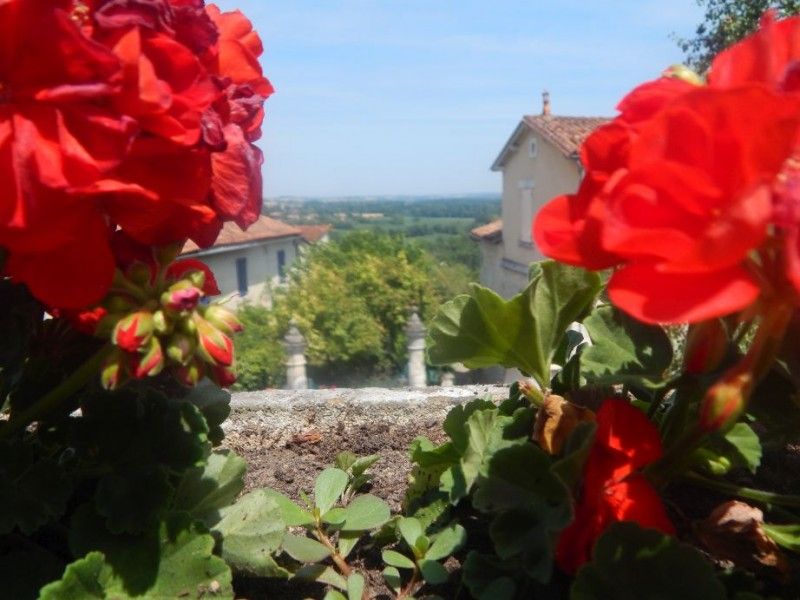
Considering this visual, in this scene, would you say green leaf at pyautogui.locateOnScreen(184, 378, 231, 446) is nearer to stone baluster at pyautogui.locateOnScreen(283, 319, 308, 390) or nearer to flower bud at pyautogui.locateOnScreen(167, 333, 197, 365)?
flower bud at pyautogui.locateOnScreen(167, 333, 197, 365)

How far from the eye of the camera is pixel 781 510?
0.64 meters

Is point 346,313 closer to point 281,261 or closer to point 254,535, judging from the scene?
point 281,261

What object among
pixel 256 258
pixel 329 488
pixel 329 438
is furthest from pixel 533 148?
pixel 329 488

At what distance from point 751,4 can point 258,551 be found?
11.0 metres

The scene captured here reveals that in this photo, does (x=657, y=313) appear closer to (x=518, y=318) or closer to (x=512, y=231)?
(x=518, y=318)

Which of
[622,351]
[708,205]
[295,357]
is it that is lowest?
[295,357]

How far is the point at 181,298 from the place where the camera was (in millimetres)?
483

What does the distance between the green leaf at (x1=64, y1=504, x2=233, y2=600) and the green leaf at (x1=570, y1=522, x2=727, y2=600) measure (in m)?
0.26

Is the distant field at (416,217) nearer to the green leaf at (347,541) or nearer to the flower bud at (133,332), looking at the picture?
the green leaf at (347,541)

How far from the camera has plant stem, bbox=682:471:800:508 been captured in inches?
23.6

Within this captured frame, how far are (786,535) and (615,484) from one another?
0.14 m

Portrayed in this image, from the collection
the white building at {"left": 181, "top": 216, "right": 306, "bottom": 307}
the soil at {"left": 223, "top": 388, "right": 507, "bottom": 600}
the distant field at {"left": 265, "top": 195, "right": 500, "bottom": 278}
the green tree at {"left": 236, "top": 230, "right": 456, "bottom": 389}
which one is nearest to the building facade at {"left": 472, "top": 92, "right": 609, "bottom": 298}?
the green tree at {"left": 236, "top": 230, "right": 456, "bottom": 389}

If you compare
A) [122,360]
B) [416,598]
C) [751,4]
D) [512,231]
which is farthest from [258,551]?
[512,231]

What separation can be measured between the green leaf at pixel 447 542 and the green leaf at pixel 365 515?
7cm
